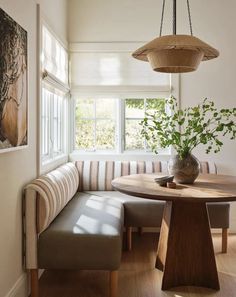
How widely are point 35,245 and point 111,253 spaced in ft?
1.73

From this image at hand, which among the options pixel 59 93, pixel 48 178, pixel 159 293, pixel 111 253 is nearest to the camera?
pixel 111 253

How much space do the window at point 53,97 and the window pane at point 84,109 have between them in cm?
21

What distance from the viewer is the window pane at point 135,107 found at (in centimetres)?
437

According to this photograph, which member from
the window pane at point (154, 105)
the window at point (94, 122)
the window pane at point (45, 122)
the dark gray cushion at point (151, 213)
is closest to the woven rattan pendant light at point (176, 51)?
the window pane at point (45, 122)

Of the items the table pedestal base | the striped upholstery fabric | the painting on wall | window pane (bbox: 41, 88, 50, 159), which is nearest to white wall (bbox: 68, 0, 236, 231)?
window pane (bbox: 41, 88, 50, 159)

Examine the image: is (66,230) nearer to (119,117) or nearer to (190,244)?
(190,244)

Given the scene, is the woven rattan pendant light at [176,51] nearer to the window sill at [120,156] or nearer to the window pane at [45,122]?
the window pane at [45,122]

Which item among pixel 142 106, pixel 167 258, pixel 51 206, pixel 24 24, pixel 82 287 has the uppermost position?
pixel 24 24

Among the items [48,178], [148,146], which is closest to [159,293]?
[48,178]

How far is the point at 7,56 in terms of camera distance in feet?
7.04

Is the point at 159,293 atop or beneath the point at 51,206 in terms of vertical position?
beneath

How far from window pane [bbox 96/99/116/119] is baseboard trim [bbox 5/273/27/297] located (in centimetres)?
226

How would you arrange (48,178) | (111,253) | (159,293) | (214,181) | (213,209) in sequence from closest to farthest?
(111,253) → (159,293) → (48,178) → (214,181) → (213,209)

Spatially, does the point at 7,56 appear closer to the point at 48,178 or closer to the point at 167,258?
the point at 48,178
